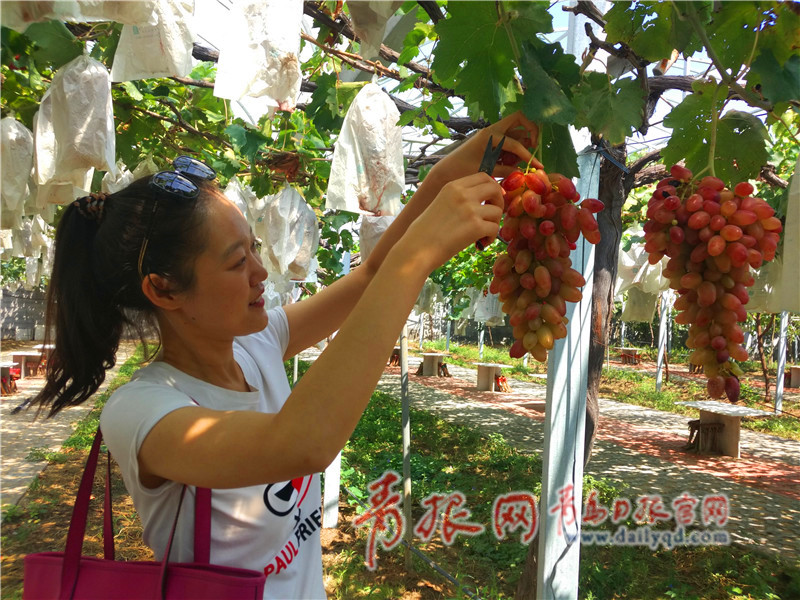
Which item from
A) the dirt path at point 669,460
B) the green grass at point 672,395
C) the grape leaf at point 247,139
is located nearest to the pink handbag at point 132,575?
the grape leaf at point 247,139

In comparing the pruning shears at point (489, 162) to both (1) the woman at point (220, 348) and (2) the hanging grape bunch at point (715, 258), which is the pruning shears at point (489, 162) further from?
(2) the hanging grape bunch at point (715, 258)

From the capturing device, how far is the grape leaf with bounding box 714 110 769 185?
1.10 m

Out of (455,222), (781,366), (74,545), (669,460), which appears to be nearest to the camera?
(455,222)

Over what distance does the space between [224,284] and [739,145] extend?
3.39 ft

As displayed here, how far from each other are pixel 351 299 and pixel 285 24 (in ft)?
3.48

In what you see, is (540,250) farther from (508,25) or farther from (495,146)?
(508,25)

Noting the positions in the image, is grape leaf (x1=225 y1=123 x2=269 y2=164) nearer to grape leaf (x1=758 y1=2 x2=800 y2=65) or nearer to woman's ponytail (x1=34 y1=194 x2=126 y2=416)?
woman's ponytail (x1=34 y1=194 x2=126 y2=416)

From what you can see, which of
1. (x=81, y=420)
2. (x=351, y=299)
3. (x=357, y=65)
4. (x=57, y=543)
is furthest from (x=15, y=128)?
(x=81, y=420)

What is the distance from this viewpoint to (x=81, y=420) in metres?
10.3

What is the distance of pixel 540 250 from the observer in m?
0.87

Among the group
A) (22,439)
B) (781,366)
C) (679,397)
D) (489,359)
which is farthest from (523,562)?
(489,359)

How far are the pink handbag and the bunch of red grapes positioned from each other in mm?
602

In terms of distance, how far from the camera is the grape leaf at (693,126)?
108 cm

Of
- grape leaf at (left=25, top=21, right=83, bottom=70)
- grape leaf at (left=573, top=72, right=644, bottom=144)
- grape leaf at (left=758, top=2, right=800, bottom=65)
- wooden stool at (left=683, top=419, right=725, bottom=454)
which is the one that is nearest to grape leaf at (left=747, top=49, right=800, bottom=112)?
grape leaf at (left=758, top=2, right=800, bottom=65)
